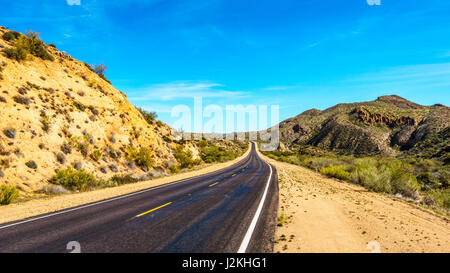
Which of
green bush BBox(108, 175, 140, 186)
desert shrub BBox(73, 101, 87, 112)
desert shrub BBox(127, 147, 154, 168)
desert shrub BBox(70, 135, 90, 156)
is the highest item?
desert shrub BBox(73, 101, 87, 112)

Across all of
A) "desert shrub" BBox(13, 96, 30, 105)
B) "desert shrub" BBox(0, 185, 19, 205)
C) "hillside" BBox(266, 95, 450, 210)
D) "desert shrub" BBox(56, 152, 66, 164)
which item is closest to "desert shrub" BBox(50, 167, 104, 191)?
"desert shrub" BBox(56, 152, 66, 164)

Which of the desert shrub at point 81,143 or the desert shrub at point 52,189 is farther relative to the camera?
the desert shrub at point 81,143

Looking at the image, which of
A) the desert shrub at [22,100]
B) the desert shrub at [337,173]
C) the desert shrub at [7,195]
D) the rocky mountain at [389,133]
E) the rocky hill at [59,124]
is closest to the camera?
the desert shrub at [7,195]

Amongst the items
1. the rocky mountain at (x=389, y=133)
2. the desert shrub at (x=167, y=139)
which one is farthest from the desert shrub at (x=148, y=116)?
the rocky mountain at (x=389, y=133)

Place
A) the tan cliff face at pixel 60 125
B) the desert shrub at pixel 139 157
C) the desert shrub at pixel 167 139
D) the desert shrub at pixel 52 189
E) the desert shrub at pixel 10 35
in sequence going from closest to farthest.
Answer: the desert shrub at pixel 52 189 → the tan cliff face at pixel 60 125 → the desert shrub at pixel 10 35 → the desert shrub at pixel 139 157 → the desert shrub at pixel 167 139

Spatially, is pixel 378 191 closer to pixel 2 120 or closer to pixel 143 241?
pixel 143 241

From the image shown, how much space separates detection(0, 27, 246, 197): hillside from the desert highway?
722 centimetres

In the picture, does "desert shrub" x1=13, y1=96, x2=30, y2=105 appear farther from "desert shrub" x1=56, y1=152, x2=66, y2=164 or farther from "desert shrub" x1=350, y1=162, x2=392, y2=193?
"desert shrub" x1=350, y1=162, x2=392, y2=193

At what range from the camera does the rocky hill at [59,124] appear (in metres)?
14.1

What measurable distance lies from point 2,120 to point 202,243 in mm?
17401

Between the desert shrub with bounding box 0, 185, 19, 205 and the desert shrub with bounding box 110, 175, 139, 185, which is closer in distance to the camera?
the desert shrub with bounding box 0, 185, 19, 205

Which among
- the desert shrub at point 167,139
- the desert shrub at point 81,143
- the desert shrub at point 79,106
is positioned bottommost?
the desert shrub at point 81,143

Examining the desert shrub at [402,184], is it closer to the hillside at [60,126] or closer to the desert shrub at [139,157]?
the hillside at [60,126]

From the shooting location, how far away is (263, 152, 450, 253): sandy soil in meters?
5.08
